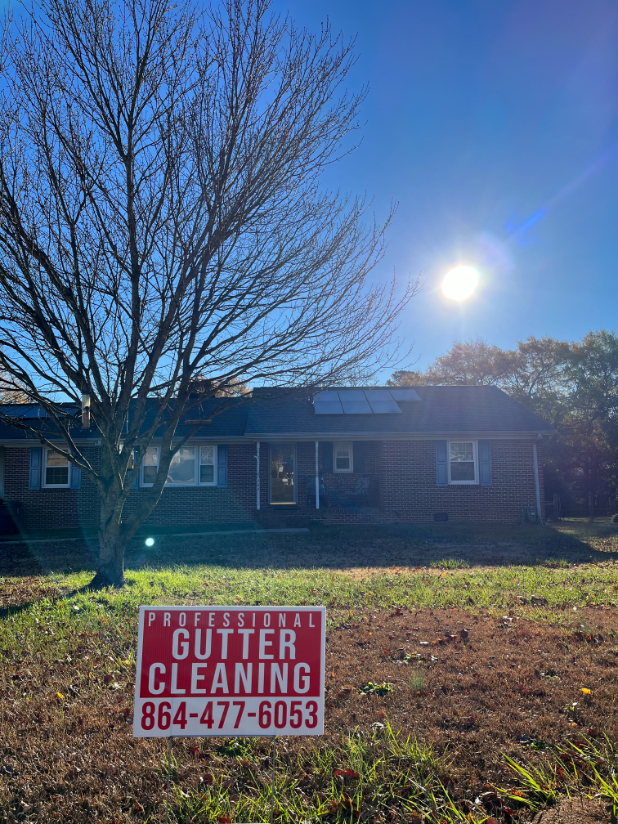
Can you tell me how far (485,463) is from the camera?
18.4 metres

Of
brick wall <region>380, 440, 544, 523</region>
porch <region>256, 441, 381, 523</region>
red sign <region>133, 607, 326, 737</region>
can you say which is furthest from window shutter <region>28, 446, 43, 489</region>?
red sign <region>133, 607, 326, 737</region>

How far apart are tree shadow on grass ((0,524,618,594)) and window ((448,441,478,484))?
2.05 meters

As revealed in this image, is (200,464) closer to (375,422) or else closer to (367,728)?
(375,422)

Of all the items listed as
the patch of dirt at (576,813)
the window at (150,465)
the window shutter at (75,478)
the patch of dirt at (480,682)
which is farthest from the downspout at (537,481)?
the patch of dirt at (576,813)

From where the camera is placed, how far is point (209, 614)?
2.91 meters

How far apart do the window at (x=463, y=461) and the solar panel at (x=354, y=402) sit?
2.87m

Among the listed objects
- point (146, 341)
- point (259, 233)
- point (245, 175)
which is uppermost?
point (245, 175)

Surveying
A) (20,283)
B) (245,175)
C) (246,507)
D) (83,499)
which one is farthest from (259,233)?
(83,499)

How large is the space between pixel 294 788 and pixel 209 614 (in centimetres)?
115

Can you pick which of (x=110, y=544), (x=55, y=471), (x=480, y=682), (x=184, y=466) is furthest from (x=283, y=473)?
(x=480, y=682)

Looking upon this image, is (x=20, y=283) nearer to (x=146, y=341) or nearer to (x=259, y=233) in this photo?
(x=146, y=341)

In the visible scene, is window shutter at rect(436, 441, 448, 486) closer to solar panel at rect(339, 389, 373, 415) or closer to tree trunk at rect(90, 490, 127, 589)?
solar panel at rect(339, 389, 373, 415)

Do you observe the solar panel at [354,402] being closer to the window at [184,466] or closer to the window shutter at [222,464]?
the window shutter at [222,464]

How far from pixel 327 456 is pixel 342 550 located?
6.28 metres
